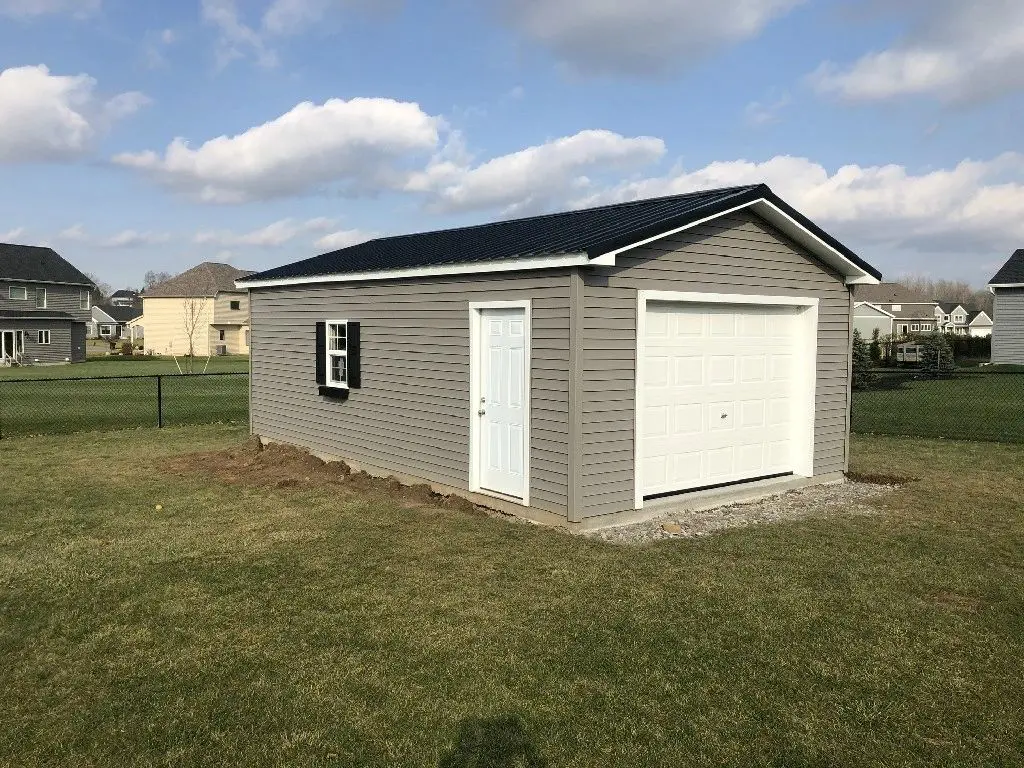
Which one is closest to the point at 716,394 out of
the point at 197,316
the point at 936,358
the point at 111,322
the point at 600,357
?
the point at 600,357

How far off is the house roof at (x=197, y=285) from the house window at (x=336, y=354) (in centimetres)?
4567

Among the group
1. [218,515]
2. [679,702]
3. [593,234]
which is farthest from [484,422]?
[679,702]

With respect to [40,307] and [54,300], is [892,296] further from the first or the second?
[40,307]

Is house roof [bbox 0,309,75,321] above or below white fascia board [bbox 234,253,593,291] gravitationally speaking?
above

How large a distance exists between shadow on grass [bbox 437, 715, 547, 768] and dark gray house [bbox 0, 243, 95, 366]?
4575cm

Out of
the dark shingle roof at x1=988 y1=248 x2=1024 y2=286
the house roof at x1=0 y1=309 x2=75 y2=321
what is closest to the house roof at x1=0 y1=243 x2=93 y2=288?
the house roof at x1=0 y1=309 x2=75 y2=321

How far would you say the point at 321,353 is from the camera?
11773 millimetres

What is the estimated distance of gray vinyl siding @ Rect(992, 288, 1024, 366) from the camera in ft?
102

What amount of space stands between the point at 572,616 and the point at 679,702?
132 cm

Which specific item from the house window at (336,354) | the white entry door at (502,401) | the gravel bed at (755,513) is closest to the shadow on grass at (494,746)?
the gravel bed at (755,513)

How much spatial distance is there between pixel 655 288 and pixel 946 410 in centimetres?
1333

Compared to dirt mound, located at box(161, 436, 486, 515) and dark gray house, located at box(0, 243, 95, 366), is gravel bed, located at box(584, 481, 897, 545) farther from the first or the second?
dark gray house, located at box(0, 243, 95, 366)

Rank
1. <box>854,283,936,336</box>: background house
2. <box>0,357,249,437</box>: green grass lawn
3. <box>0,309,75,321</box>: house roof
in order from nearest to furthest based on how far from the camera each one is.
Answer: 1. <box>0,357,249,437</box>: green grass lawn
2. <box>0,309,75,321</box>: house roof
3. <box>854,283,936,336</box>: background house

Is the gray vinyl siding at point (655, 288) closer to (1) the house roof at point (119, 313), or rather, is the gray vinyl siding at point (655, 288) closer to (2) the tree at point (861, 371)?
(2) the tree at point (861, 371)
